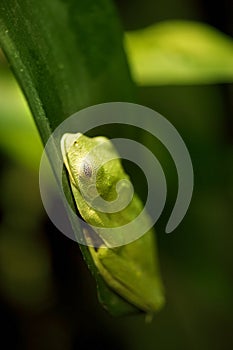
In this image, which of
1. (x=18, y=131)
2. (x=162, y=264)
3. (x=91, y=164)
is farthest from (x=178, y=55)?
(x=91, y=164)

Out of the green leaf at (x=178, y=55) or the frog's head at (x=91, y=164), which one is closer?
the frog's head at (x=91, y=164)

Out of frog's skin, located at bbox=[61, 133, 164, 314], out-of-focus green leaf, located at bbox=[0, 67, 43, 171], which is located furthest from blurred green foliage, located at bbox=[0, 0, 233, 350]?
frog's skin, located at bbox=[61, 133, 164, 314]

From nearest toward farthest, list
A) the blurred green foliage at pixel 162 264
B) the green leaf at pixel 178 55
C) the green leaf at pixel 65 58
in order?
1. the green leaf at pixel 65 58
2. the green leaf at pixel 178 55
3. the blurred green foliage at pixel 162 264

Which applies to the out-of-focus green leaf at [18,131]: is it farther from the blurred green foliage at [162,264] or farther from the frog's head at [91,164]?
the frog's head at [91,164]

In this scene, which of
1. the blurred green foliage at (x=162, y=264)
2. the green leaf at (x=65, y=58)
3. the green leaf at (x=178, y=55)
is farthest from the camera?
the blurred green foliage at (x=162, y=264)

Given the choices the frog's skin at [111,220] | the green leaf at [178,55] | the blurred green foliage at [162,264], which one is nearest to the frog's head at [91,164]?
the frog's skin at [111,220]

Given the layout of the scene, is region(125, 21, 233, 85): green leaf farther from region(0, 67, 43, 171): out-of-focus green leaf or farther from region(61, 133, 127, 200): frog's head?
region(61, 133, 127, 200): frog's head

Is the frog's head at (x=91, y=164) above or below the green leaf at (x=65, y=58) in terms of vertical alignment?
below

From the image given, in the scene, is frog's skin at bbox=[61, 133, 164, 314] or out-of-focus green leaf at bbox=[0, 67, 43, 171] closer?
frog's skin at bbox=[61, 133, 164, 314]
